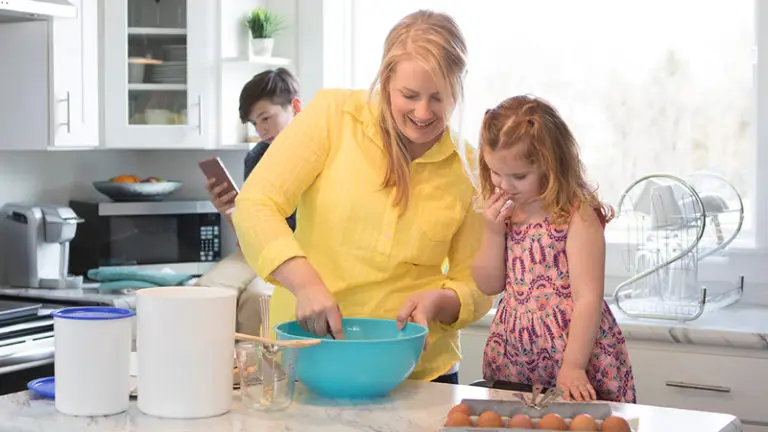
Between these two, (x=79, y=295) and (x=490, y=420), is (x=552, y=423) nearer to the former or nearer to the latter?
(x=490, y=420)

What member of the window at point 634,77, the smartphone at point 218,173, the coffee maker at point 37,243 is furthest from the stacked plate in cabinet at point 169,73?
the window at point 634,77

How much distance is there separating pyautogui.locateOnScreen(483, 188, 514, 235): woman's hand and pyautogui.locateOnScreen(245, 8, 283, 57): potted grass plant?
78.6 inches

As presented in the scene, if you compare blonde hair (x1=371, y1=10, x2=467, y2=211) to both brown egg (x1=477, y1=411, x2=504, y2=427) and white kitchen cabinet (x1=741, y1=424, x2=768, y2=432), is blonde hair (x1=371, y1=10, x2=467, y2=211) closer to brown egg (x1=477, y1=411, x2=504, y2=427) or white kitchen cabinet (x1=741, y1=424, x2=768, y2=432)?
brown egg (x1=477, y1=411, x2=504, y2=427)

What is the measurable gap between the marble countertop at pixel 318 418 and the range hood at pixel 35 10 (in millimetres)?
1614

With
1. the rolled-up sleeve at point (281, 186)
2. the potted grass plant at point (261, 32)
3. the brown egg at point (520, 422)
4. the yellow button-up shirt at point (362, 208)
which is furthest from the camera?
the potted grass plant at point (261, 32)

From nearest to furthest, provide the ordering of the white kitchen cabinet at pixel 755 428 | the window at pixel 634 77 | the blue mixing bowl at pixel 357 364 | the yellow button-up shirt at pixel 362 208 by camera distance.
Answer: the blue mixing bowl at pixel 357 364 < the yellow button-up shirt at pixel 362 208 < the white kitchen cabinet at pixel 755 428 < the window at pixel 634 77

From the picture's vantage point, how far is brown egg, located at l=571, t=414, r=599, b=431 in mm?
1468

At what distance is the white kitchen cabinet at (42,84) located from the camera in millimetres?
3334

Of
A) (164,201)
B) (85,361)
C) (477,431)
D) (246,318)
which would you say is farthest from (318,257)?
(164,201)

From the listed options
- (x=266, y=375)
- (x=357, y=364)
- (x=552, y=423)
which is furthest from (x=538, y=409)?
(x=266, y=375)

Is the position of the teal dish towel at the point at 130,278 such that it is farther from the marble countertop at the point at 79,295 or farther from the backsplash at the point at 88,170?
the backsplash at the point at 88,170

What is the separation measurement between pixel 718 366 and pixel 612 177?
100 centimetres

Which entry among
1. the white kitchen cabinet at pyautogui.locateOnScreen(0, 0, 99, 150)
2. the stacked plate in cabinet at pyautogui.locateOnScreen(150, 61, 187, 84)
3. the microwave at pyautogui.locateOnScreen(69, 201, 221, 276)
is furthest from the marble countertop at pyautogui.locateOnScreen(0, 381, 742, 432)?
the stacked plate in cabinet at pyautogui.locateOnScreen(150, 61, 187, 84)

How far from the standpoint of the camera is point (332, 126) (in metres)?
1.97
